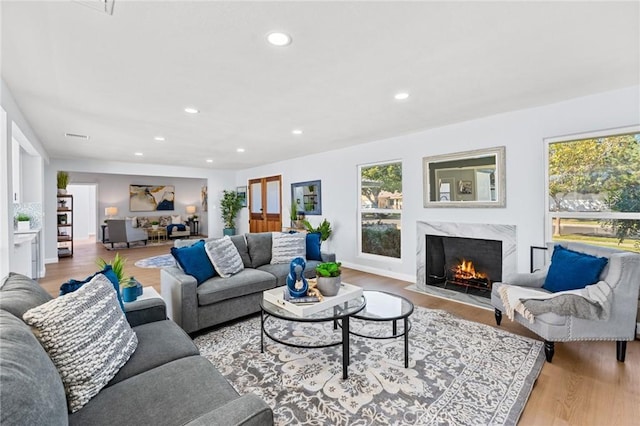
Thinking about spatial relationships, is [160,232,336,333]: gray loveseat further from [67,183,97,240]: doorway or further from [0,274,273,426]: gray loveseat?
[67,183,97,240]: doorway

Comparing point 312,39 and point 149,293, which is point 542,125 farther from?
point 149,293

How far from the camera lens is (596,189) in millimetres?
3104

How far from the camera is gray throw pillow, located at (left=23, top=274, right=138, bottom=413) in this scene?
3.84ft

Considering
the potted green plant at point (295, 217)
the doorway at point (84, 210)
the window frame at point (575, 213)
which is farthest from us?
the doorway at point (84, 210)

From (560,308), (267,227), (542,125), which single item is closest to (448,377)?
(560,308)

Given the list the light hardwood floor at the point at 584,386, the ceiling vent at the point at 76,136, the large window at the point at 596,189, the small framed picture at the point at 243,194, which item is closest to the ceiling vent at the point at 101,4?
the light hardwood floor at the point at 584,386

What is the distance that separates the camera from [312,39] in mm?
1949

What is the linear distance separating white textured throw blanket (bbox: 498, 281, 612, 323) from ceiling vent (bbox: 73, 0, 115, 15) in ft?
11.4

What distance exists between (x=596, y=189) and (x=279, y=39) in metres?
3.49

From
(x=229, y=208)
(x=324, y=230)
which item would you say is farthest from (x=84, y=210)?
(x=324, y=230)

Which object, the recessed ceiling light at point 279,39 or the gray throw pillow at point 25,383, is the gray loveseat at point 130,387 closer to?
the gray throw pillow at point 25,383

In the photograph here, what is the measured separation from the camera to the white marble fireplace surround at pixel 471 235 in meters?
3.59

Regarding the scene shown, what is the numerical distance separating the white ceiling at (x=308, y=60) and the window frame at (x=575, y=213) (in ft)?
1.36

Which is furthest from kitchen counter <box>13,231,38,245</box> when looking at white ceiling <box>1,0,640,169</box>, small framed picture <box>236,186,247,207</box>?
small framed picture <box>236,186,247,207</box>
